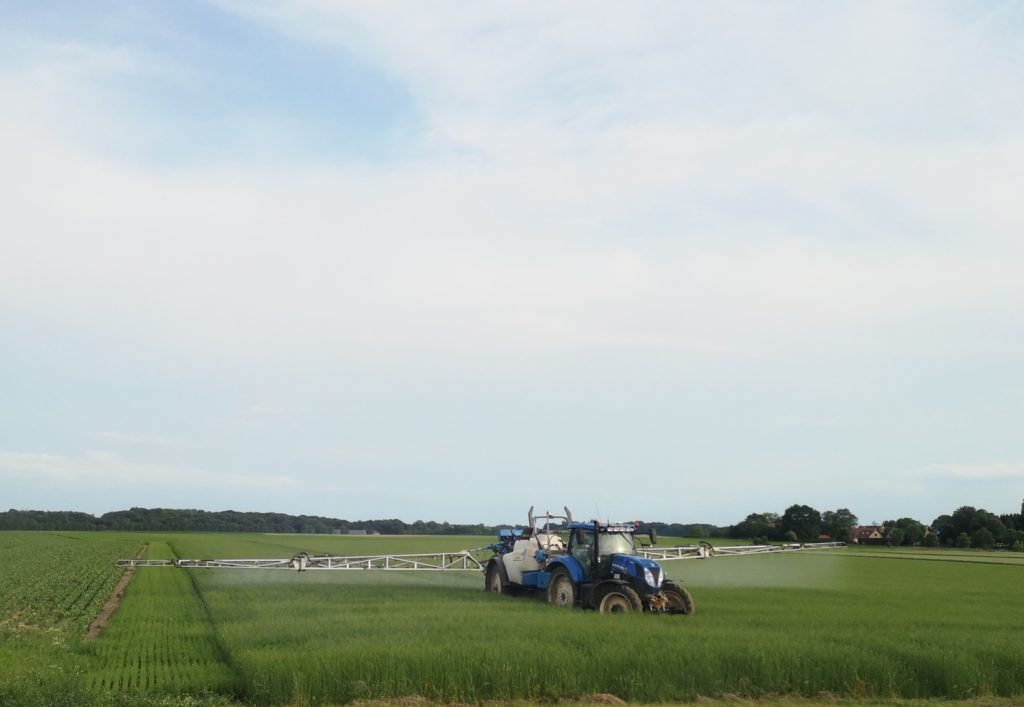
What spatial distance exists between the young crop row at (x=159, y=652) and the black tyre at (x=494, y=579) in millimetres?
9244

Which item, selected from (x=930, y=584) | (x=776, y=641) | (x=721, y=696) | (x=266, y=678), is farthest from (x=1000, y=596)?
(x=266, y=678)

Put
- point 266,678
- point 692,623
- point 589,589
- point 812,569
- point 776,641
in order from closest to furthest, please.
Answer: point 266,678 → point 776,641 → point 692,623 → point 589,589 → point 812,569

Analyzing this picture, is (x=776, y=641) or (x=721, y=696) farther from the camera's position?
(x=776, y=641)

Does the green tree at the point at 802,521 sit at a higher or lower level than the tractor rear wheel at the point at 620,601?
higher

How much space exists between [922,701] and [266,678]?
11.5 metres

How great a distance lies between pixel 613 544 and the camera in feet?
87.7

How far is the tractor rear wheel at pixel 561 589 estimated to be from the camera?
1062 inches

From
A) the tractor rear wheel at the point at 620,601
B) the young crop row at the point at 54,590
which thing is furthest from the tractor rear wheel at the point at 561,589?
the young crop row at the point at 54,590

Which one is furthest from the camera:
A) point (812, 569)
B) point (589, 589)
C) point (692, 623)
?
point (812, 569)

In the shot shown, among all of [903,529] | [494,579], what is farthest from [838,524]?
[494,579]

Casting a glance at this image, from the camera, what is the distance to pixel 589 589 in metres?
26.3

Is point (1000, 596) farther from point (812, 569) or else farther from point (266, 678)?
point (266, 678)

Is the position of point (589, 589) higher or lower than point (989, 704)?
higher

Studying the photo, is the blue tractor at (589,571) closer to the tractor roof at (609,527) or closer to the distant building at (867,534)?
the tractor roof at (609,527)
